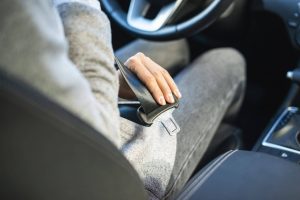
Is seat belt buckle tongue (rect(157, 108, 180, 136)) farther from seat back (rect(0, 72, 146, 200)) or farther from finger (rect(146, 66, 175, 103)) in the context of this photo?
seat back (rect(0, 72, 146, 200))

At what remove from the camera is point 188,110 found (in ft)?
2.84

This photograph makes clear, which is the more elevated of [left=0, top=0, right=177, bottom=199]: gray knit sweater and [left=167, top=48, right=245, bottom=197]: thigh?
[left=0, top=0, right=177, bottom=199]: gray knit sweater

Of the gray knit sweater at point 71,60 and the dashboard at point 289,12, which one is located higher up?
the gray knit sweater at point 71,60

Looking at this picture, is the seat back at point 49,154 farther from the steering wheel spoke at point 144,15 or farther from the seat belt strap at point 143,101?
the steering wheel spoke at point 144,15

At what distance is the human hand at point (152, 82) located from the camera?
706 millimetres

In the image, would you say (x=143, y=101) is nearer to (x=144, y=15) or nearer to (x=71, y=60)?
(x=71, y=60)

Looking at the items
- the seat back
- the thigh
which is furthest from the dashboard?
the seat back

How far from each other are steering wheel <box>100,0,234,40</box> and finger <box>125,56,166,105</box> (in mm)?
266

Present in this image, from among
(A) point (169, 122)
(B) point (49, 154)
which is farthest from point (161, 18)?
(B) point (49, 154)

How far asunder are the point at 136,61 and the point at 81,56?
23 cm

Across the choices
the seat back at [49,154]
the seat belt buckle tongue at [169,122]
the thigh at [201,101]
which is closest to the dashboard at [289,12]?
the thigh at [201,101]

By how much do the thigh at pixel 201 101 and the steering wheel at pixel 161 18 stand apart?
0.29 feet

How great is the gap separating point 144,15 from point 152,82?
0.39m

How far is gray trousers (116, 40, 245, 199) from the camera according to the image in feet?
2.35
